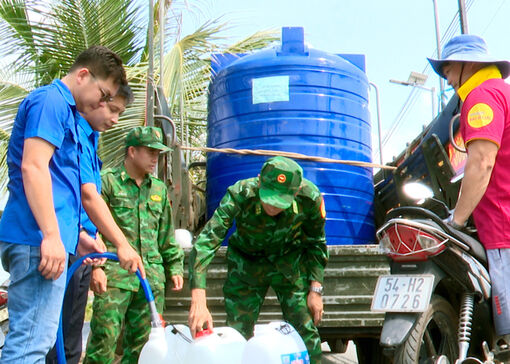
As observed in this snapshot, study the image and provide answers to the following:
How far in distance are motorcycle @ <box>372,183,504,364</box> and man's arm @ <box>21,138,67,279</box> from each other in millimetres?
1374

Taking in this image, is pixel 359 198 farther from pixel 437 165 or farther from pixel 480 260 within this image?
pixel 480 260

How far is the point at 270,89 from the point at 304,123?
357 mm

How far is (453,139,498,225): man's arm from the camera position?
284cm

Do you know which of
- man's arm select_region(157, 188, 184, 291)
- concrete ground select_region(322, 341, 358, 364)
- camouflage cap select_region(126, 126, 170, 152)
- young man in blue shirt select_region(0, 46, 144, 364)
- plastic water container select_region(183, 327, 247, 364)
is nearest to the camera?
young man in blue shirt select_region(0, 46, 144, 364)

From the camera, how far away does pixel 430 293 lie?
2812mm

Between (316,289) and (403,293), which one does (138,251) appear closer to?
(316,289)

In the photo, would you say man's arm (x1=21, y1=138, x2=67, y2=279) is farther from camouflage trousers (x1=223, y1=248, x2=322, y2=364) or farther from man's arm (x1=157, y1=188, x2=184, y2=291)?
man's arm (x1=157, y1=188, x2=184, y2=291)

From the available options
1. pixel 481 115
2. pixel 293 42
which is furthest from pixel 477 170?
pixel 293 42

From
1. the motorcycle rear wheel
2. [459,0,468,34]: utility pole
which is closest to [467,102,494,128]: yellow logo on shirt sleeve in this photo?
the motorcycle rear wheel

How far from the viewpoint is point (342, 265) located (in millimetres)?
3885

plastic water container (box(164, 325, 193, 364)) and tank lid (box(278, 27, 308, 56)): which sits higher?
tank lid (box(278, 27, 308, 56))

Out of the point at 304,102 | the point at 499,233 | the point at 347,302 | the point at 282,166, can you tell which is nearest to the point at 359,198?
the point at 304,102

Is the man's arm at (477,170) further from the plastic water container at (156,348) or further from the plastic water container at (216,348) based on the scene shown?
the plastic water container at (156,348)

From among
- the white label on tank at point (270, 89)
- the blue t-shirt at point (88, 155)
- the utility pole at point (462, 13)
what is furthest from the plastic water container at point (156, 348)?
the utility pole at point (462, 13)
